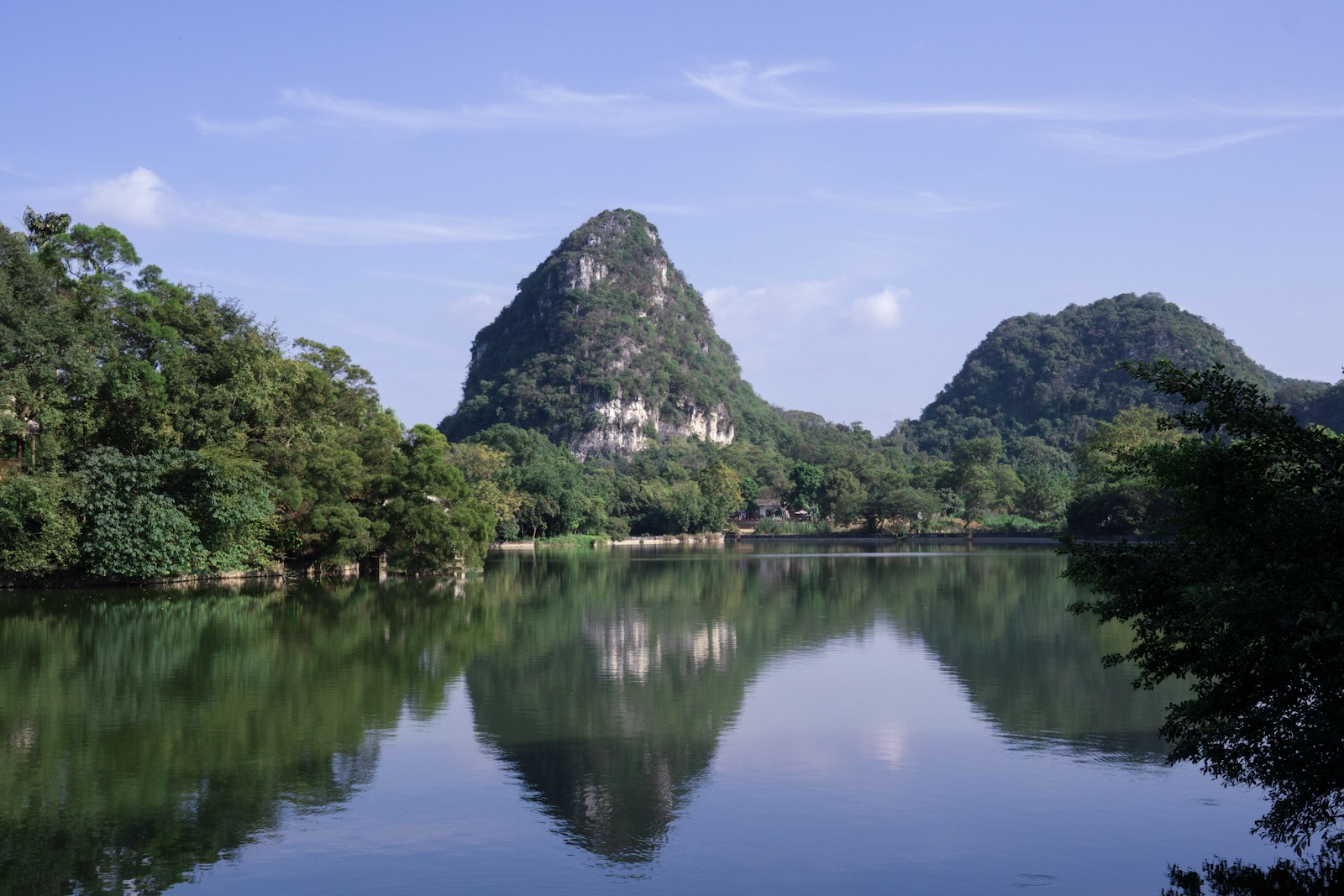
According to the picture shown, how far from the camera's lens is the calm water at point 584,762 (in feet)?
26.6

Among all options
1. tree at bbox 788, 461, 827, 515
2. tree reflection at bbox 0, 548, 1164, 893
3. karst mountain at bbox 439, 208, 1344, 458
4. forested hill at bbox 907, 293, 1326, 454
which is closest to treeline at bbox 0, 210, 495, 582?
tree reflection at bbox 0, 548, 1164, 893

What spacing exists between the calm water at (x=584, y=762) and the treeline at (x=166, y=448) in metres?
6.50

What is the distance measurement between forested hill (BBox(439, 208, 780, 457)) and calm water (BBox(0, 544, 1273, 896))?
112 metres

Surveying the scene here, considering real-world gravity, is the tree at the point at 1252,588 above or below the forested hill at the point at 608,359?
below

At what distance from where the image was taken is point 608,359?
141 metres

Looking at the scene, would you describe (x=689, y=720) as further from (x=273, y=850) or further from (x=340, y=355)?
(x=340, y=355)

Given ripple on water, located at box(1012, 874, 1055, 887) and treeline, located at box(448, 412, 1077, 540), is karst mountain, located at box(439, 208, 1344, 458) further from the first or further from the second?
ripple on water, located at box(1012, 874, 1055, 887)

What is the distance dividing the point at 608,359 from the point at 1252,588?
135 m

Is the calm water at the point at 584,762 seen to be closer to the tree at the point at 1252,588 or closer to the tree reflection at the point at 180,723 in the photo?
the tree reflection at the point at 180,723

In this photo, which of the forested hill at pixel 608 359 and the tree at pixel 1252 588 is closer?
the tree at pixel 1252 588

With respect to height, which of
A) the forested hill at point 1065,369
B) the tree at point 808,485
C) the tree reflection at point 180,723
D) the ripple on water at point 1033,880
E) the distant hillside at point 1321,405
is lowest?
the tree reflection at point 180,723

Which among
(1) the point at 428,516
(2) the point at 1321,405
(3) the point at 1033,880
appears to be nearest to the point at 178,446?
(1) the point at 428,516

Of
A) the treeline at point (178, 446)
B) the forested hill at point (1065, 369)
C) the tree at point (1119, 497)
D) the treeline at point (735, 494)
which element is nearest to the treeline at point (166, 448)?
the treeline at point (178, 446)

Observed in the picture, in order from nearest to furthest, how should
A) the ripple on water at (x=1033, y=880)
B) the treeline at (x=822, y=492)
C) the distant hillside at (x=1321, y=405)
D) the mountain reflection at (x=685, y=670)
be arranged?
the ripple on water at (x=1033, y=880) → the mountain reflection at (x=685, y=670) → the treeline at (x=822, y=492) → the distant hillside at (x=1321, y=405)
